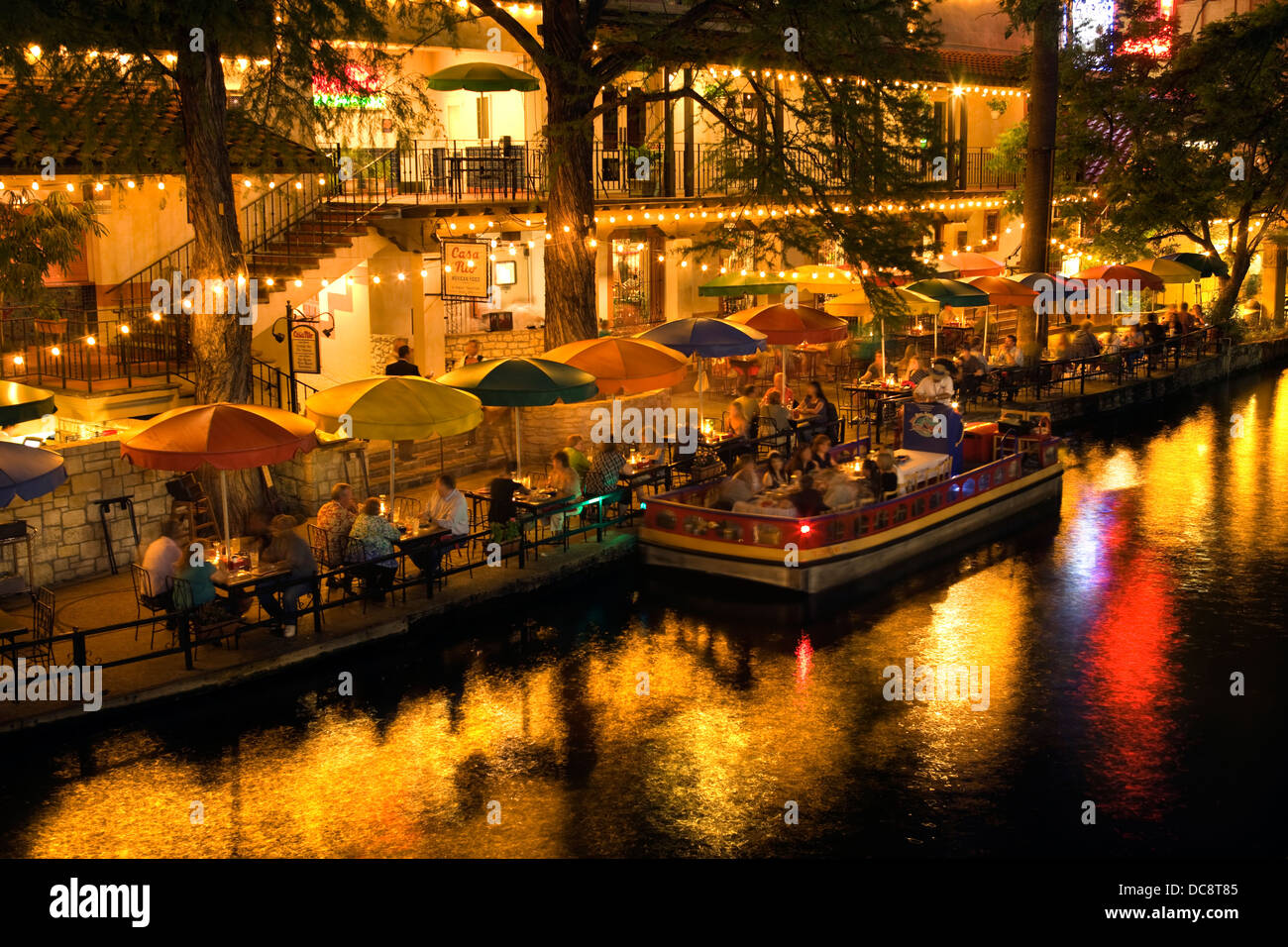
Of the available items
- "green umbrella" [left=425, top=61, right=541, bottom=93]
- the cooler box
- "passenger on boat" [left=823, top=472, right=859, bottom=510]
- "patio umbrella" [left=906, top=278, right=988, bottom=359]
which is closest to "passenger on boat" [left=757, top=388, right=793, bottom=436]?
the cooler box

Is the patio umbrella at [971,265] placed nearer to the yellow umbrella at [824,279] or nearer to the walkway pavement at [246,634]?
the yellow umbrella at [824,279]

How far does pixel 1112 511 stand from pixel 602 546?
9151mm

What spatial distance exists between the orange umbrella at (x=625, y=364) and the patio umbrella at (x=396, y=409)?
295 cm

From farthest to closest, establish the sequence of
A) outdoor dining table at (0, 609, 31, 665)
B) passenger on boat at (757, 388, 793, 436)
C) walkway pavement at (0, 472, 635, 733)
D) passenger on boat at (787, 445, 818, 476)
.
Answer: passenger on boat at (757, 388, 793, 436)
passenger on boat at (787, 445, 818, 476)
walkway pavement at (0, 472, 635, 733)
outdoor dining table at (0, 609, 31, 665)

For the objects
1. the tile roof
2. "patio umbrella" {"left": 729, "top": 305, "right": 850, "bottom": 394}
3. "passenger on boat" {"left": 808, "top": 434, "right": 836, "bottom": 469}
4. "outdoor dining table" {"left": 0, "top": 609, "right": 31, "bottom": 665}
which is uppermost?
the tile roof

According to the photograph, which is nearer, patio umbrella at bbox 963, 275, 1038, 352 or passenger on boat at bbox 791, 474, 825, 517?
passenger on boat at bbox 791, 474, 825, 517

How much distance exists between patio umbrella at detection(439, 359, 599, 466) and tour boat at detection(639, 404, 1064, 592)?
205cm

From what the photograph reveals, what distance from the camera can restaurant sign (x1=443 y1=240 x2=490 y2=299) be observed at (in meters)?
24.4

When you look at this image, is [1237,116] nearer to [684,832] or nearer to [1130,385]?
[1130,385]

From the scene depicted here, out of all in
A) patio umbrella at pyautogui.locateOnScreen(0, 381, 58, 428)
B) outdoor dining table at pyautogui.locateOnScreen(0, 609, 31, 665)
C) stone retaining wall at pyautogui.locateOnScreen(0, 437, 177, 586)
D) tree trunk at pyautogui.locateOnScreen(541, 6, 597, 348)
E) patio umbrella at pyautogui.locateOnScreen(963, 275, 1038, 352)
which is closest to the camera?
outdoor dining table at pyautogui.locateOnScreen(0, 609, 31, 665)

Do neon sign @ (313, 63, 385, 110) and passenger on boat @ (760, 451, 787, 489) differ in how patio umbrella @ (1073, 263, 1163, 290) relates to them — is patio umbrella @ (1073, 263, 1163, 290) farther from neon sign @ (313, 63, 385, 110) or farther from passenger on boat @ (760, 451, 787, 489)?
neon sign @ (313, 63, 385, 110)

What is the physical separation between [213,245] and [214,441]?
446cm

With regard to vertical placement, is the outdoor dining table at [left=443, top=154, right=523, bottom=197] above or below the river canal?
above

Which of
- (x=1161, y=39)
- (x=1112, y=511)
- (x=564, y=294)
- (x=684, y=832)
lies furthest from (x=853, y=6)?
(x=1161, y=39)
